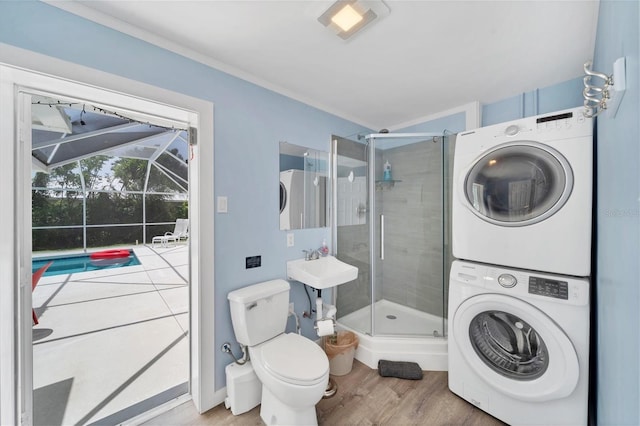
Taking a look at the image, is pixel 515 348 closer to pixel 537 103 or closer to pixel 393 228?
pixel 393 228

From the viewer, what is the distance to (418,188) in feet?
8.34

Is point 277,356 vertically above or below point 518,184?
below

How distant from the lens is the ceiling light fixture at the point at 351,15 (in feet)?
3.87

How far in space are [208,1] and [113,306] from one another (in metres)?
3.64

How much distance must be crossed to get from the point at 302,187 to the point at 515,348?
6.11 feet

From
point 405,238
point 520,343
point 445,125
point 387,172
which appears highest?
point 445,125

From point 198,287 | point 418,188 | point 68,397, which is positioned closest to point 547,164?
point 418,188

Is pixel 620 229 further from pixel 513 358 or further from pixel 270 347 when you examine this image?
pixel 270 347

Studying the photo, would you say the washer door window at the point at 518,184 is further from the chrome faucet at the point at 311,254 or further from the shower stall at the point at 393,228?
Result: the chrome faucet at the point at 311,254

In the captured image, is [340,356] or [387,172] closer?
[340,356]

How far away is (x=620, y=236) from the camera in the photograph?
85 centimetres

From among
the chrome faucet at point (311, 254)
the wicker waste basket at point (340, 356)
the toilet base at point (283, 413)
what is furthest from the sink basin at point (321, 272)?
the toilet base at point (283, 413)

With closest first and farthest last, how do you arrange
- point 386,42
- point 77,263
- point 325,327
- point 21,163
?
point 21,163 < point 386,42 < point 325,327 < point 77,263

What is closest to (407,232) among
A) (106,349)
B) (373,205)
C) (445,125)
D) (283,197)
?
(373,205)
